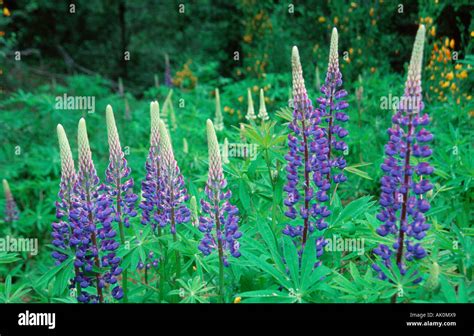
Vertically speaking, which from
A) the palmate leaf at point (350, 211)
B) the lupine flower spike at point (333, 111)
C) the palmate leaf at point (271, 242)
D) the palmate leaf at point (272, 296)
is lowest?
the palmate leaf at point (272, 296)

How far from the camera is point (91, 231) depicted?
7.49 ft

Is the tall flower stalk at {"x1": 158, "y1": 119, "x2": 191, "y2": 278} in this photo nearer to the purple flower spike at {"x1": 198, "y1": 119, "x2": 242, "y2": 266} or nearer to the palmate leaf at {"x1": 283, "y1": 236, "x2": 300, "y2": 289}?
the purple flower spike at {"x1": 198, "y1": 119, "x2": 242, "y2": 266}

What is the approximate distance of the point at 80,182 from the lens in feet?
7.50

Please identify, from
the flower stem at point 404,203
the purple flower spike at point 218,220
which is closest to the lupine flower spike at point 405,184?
the flower stem at point 404,203

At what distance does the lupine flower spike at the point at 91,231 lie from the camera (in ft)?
7.43

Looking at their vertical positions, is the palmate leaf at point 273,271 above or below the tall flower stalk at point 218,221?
below

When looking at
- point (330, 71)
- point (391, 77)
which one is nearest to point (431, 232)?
point (330, 71)

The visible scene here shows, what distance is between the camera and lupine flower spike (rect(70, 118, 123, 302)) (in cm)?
227

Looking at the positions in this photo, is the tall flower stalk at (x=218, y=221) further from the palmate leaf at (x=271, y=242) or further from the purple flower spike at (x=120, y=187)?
the purple flower spike at (x=120, y=187)

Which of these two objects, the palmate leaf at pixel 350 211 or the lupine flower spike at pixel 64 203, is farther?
the palmate leaf at pixel 350 211

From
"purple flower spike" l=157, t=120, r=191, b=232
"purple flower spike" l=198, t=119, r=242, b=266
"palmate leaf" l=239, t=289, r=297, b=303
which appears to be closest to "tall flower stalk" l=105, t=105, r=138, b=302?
"purple flower spike" l=157, t=120, r=191, b=232

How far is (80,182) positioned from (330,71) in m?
1.16
